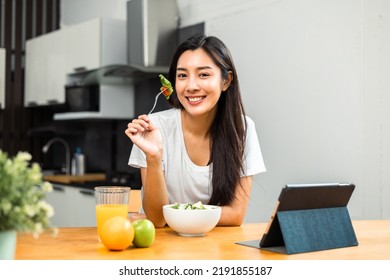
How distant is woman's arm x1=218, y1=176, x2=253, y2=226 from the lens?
1835 mm

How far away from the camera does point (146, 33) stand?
395cm

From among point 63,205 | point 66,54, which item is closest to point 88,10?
point 66,54

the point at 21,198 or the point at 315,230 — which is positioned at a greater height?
the point at 21,198

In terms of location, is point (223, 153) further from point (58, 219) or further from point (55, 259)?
point (58, 219)

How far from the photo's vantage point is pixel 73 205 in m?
4.40

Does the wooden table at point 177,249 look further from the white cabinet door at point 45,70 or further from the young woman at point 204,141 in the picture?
the white cabinet door at point 45,70

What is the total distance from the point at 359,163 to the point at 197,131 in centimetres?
109

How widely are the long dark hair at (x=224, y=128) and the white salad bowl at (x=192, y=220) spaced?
17.8 inches

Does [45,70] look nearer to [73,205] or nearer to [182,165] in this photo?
[73,205]

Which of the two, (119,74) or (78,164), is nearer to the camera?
(119,74)

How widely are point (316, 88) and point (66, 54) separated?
257 cm

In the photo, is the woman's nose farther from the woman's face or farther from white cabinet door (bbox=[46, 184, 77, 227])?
white cabinet door (bbox=[46, 184, 77, 227])
